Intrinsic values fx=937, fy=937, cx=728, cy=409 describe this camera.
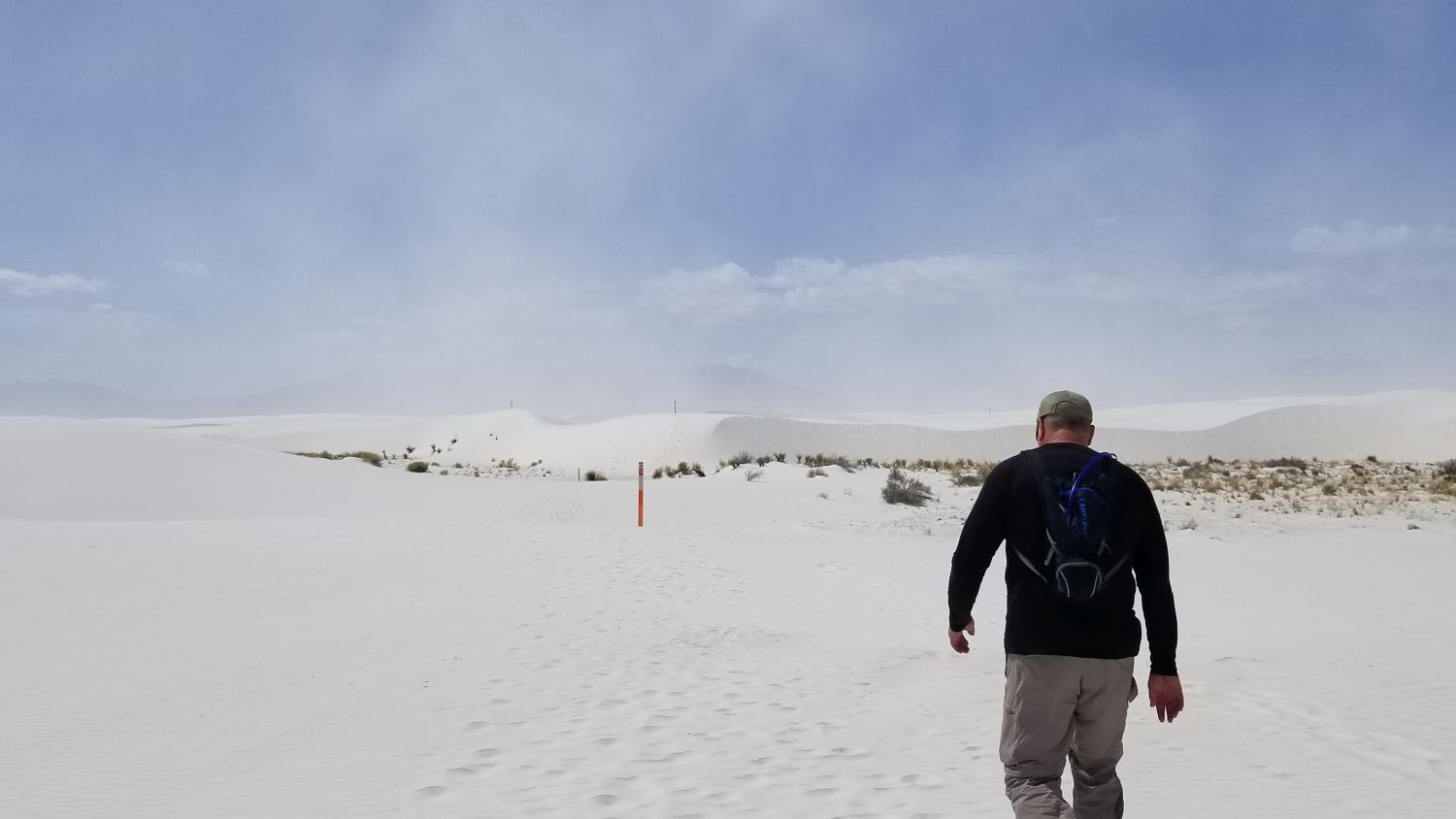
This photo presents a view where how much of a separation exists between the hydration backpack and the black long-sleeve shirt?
0.03m

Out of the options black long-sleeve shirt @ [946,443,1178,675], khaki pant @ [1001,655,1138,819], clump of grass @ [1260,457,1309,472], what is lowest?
khaki pant @ [1001,655,1138,819]

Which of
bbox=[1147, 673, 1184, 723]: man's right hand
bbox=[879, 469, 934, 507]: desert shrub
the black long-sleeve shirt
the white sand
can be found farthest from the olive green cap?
bbox=[879, 469, 934, 507]: desert shrub

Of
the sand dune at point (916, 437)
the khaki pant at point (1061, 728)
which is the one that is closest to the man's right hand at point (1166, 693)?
the khaki pant at point (1061, 728)

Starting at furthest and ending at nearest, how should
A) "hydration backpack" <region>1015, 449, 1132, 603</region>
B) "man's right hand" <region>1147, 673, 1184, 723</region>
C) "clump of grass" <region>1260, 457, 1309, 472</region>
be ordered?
"clump of grass" <region>1260, 457, 1309, 472</region>
"man's right hand" <region>1147, 673, 1184, 723</region>
"hydration backpack" <region>1015, 449, 1132, 603</region>

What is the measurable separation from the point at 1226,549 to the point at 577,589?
11.4 metres

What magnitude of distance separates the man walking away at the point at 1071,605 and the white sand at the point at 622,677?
1.21m

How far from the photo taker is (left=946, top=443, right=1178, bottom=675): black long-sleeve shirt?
3.31 meters

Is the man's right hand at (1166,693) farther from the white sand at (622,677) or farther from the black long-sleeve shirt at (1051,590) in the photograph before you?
the white sand at (622,677)

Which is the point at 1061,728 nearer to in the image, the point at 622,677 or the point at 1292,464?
the point at 622,677

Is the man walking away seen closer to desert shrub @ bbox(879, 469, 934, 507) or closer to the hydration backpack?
the hydration backpack

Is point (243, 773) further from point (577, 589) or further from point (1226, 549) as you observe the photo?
point (1226, 549)

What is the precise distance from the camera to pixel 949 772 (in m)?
Result: 4.97

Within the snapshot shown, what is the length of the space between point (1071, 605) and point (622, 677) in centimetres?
448

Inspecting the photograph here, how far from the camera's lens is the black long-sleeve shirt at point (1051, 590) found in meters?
3.31
